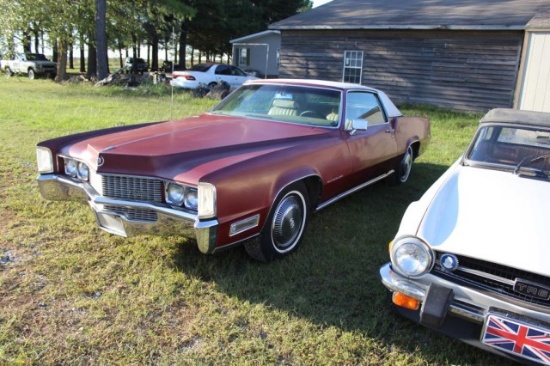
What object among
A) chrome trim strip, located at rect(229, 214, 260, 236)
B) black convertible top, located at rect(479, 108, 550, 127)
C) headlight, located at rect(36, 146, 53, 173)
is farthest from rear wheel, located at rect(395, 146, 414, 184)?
headlight, located at rect(36, 146, 53, 173)

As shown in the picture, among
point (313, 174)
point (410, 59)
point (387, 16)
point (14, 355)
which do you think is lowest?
point (14, 355)

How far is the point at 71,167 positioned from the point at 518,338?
10.8ft

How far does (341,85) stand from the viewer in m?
4.54

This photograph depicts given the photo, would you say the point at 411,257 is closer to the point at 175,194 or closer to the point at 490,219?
the point at 490,219

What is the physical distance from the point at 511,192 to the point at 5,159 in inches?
240

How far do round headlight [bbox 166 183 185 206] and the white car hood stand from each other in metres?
1.44

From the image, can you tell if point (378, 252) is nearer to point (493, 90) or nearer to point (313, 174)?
point (313, 174)

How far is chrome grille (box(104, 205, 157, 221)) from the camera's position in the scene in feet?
9.75

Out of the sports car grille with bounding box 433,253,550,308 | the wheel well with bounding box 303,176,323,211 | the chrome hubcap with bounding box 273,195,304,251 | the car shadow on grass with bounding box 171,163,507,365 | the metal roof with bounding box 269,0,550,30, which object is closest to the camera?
the sports car grille with bounding box 433,253,550,308

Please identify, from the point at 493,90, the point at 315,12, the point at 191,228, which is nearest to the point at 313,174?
the point at 191,228

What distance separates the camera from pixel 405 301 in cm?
250

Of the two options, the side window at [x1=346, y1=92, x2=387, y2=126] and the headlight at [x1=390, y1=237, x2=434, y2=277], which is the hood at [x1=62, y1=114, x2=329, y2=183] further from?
the headlight at [x1=390, y1=237, x2=434, y2=277]

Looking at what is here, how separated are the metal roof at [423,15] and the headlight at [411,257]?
502 inches

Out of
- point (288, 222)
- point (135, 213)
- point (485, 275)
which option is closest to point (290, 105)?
point (288, 222)
